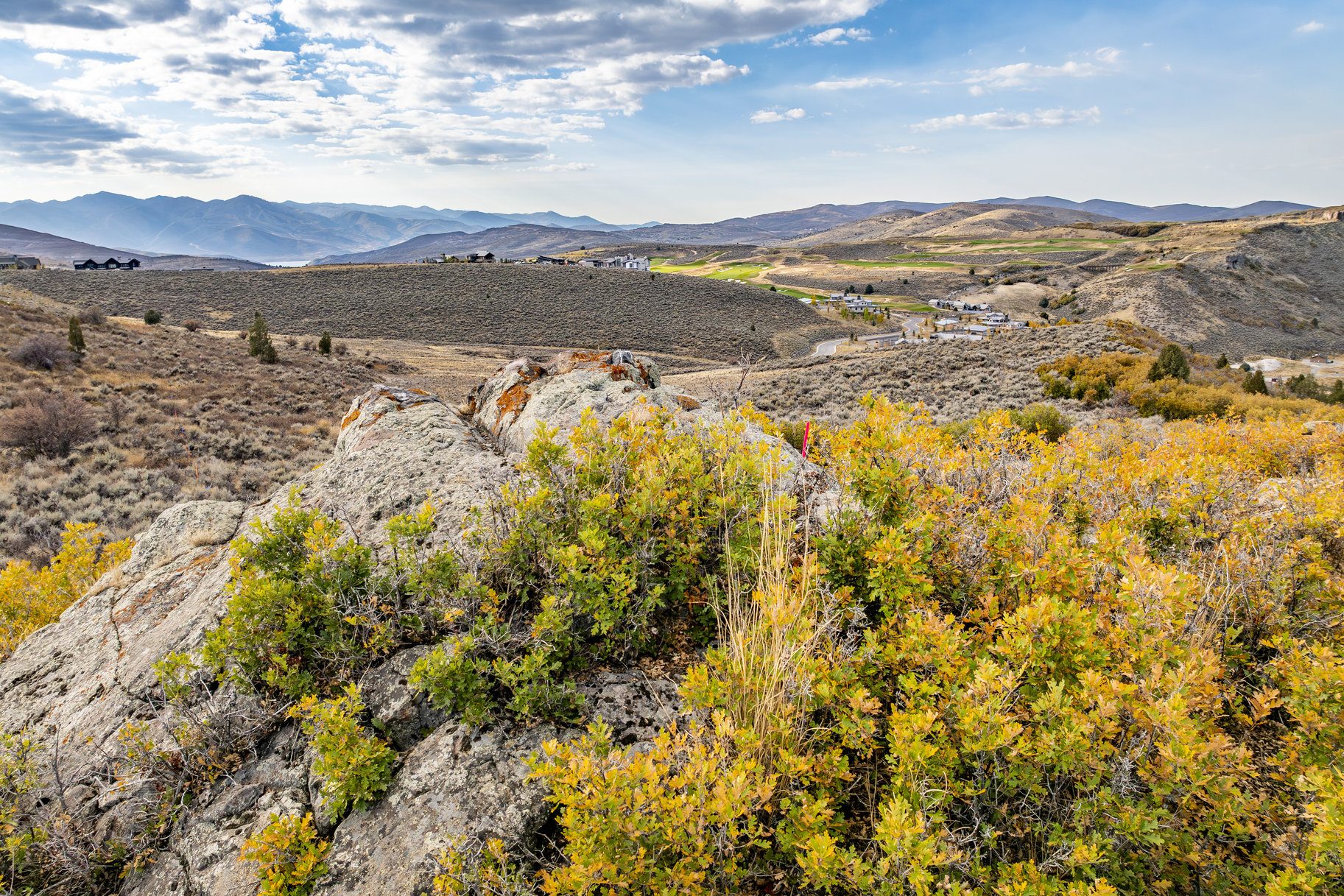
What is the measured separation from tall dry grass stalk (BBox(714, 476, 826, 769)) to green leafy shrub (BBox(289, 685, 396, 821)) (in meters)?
1.64

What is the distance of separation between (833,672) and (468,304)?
274 feet

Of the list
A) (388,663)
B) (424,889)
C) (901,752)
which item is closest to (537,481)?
(388,663)

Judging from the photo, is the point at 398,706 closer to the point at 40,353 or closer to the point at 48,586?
the point at 48,586

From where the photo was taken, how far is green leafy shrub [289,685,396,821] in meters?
2.48

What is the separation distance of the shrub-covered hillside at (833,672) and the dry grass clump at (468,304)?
181 feet

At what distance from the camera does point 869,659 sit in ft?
8.13

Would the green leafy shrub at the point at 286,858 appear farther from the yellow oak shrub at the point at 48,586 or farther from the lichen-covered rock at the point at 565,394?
the yellow oak shrub at the point at 48,586

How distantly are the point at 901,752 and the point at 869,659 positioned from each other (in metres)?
Answer: 0.45

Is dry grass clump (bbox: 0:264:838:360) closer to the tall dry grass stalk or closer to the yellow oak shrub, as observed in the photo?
the yellow oak shrub

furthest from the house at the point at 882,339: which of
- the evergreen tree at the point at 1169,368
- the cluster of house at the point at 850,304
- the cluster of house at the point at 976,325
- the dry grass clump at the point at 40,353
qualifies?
the dry grass clump at the point at 40,353

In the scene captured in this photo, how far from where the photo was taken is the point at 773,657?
2322mm

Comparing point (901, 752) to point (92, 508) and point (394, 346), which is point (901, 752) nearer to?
point (92, 508)

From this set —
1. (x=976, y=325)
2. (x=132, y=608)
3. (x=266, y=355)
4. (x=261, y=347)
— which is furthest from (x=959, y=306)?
(x=132, y=608)

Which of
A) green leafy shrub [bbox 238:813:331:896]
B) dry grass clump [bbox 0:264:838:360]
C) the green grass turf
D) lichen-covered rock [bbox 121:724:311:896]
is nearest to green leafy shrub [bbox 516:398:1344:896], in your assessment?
green leafy shrub [bbox 238:813:331:896]
